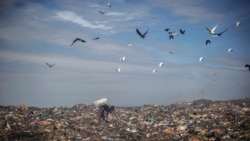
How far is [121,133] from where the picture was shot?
11.5 metres

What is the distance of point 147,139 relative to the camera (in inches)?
404

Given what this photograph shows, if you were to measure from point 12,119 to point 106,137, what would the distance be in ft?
17.4

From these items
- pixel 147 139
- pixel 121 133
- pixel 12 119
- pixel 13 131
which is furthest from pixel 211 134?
pixel 12 119

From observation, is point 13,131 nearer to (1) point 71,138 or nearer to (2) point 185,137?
(1) point 71,138

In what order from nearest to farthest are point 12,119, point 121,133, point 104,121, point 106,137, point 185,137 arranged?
1. point 185,137
2. point 106,137
3. point 121,133
4. point 12,119
5. point 104,121

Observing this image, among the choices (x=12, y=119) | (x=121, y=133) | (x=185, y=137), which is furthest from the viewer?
(x=12, y=119)

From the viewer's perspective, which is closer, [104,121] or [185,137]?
[185,137]

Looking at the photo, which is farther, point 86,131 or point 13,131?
point 86,131

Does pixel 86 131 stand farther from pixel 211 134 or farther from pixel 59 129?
pixel 211 134

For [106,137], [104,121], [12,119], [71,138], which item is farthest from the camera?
[104,121]

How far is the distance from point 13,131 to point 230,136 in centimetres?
860

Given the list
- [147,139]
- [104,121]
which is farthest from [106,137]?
[104,121]

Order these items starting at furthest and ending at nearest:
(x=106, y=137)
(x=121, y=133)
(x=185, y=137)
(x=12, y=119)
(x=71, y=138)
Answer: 1. (x=12, y=119)
2. (x=121, y=133)
3. (x=106, y=137)
4. (x=71, y=138)
5. (x=185, y=137)

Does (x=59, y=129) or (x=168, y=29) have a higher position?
(x=168, y=29)
